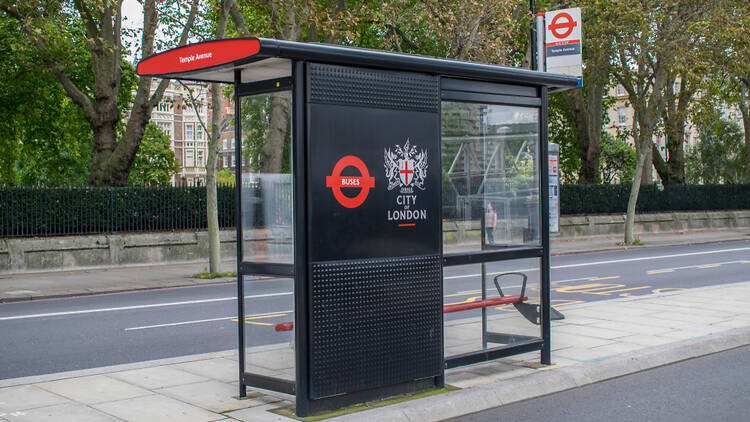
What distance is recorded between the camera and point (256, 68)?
19.0 ft

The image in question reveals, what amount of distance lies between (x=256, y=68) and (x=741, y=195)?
40499 mm

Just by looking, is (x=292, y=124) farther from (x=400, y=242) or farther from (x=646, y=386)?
(x=646, y=386)

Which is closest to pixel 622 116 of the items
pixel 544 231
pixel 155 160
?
pixel 155 160

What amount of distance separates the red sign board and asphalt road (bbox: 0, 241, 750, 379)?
5.69ft

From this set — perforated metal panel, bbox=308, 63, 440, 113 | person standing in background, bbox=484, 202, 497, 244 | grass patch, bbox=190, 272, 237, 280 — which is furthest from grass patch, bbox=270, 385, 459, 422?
grass patch, bbox=190, 272, 237, 280

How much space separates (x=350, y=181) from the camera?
18.8 ft

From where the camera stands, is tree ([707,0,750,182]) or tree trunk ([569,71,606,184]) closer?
tree ([707,0,750,182])

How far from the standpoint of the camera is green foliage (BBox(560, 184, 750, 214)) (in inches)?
1268

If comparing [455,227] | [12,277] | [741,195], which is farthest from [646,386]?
[741,195]

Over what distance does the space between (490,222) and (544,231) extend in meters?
0.54

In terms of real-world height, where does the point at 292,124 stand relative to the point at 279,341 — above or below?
above

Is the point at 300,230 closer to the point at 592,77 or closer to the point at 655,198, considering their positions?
the point at 592,77

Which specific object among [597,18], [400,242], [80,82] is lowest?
[400,242]

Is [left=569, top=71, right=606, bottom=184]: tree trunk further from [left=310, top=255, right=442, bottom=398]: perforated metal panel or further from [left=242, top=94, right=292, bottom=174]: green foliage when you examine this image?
[left=310, top=255, right=442, bottom=398]: perforated metal panel
